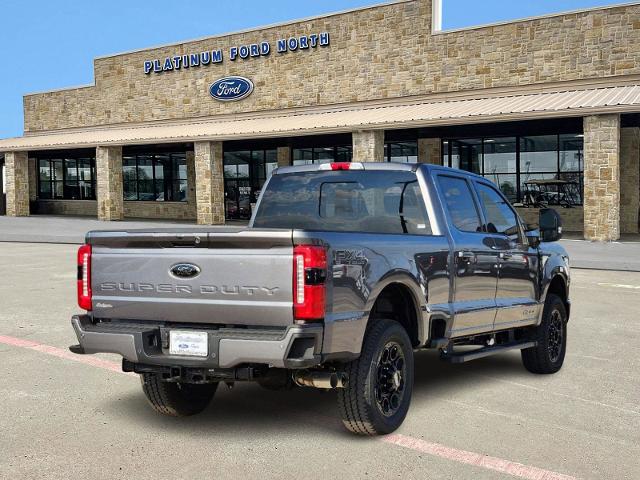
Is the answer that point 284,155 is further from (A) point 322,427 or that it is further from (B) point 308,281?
(B) point 308,281

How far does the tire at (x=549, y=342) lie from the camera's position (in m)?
7.18

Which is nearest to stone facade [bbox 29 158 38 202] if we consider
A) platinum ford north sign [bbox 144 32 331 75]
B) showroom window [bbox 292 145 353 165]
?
platinum ford north sign [bbox 144 32 331 75]

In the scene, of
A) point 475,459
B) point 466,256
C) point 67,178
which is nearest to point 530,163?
point 466,256

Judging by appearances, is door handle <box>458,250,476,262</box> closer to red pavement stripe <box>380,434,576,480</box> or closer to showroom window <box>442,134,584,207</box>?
red pavement stripe <box>380,434,576,480</box>

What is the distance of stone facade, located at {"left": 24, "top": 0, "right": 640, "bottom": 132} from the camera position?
27484 mm

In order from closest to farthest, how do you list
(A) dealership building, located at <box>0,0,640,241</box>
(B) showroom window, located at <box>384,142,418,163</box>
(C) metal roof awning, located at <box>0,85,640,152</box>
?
(C) metal roof awning, located at <box>0,85,640,152</box>
(A) dealership building, located at <box>0,0,640,241</box>
(B) showroom window, located at <box>384,142,418,163</box>

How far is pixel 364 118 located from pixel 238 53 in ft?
34.7

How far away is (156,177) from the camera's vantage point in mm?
42406

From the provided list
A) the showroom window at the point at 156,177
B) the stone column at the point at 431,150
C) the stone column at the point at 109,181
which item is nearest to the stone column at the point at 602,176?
the stone column at the point at 431,150

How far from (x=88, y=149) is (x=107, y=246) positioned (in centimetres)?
3801

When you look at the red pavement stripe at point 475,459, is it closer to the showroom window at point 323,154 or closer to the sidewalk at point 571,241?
the sidewalk at point 571,241

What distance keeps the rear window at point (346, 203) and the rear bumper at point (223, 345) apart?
1713mm

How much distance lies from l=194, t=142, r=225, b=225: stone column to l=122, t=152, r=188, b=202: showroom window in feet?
25.4

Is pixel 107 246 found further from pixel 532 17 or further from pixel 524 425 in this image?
pixel 532 17
